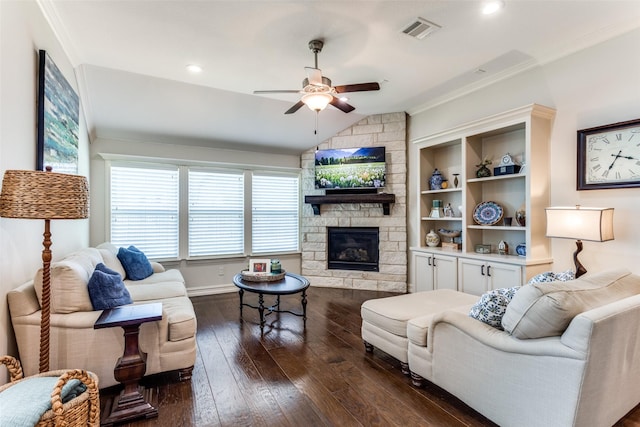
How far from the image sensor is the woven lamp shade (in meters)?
1.57

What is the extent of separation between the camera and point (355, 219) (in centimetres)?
551

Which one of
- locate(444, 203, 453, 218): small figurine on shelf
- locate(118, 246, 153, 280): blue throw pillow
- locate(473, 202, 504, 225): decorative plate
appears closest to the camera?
locate(473, 202, 504, 225): decorative plate

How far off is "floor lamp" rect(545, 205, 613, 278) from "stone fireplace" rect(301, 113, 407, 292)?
2.33m

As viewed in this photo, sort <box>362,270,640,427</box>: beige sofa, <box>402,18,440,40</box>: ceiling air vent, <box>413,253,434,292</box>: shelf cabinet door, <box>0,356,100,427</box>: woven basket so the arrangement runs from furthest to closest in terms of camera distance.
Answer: <box>413,253,434,292</box>: shelf cabinet door, <box>402,18,440,40</box>: ceiling air vent, <box>362,270,640,427</box>: beige sofa, <box>0,356,100,427</box>: woven basket

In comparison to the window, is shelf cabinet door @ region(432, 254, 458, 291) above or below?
below

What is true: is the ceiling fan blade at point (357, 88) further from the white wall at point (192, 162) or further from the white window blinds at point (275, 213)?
the white window blinds at point (275, 213)

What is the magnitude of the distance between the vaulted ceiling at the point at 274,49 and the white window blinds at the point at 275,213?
4.47 ft

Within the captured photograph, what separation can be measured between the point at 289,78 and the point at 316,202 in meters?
2.25

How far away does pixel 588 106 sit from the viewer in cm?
311

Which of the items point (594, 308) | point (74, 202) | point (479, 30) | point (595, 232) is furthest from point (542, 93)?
point (74, 202)

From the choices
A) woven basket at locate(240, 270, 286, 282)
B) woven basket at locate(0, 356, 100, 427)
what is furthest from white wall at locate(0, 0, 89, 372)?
woven basket at locate(240, 270, 286, 282)

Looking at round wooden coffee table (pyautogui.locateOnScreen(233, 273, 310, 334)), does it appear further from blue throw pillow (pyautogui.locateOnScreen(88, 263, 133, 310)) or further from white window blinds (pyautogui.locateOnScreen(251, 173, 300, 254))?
white window blinds (pyautogui.locateOnScreen(251, 173, 300, 254))

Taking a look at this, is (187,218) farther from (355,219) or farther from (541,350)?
(541,350)

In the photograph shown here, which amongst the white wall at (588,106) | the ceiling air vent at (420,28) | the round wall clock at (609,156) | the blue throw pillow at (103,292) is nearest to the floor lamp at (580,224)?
the white wall at (588,106)
